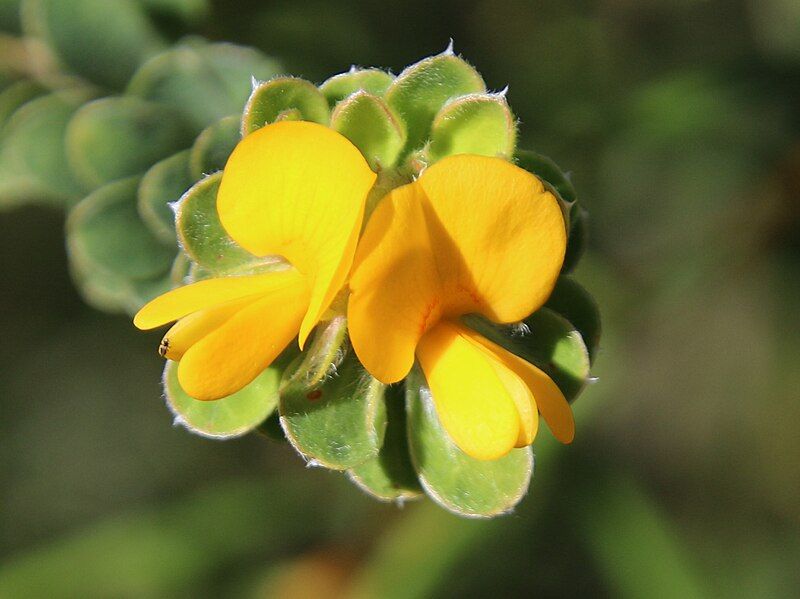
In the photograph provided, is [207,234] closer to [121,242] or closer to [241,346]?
[241,346]

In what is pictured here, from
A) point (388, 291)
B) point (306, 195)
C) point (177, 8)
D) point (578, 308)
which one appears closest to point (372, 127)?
point (306, 195)

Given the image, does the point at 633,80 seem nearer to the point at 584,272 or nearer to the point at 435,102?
the point at 584,272

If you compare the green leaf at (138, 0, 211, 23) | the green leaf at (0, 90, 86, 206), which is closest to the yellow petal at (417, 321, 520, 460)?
the green leaf at (0, 90, 86, 206)

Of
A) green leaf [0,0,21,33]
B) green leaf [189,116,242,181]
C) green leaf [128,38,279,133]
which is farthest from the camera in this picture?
green leaf [0,0,21,33]

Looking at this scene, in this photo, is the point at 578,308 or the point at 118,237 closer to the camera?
the point at 578,308

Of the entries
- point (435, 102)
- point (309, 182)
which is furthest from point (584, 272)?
point (309, 182)

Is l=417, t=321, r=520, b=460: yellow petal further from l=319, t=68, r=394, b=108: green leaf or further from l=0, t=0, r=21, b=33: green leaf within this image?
l=0, t=0, r=21, b=33: green leaf
